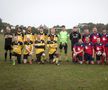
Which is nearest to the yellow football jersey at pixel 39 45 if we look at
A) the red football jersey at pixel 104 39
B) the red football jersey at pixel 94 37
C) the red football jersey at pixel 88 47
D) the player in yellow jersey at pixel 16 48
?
the player in yellow jersey at pixel 16 48

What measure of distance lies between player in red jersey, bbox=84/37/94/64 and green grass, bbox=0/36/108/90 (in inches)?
102

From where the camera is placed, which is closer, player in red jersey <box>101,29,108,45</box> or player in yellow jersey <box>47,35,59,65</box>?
player in yellow jersey <box>47,35,59,65</box>

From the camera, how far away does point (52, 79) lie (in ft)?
33.1

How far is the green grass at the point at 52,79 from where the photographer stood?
351 inches

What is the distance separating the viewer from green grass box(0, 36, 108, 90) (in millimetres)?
8906

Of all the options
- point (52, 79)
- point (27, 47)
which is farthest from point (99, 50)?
point (52, 79)

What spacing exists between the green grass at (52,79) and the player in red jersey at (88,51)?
2578 millimetres

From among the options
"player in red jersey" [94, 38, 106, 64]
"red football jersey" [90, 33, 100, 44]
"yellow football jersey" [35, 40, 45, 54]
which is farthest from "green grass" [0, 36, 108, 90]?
"red football jersey" [90, 33, 100, 44]

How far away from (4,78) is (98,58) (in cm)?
637

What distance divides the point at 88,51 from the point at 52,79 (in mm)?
5312

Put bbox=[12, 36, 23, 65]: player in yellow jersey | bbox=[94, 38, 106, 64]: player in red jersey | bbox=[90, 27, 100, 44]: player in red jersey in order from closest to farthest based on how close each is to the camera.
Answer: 1. bbox=[12, 36, 23, 65]: player in yellow jersey
2. bbox=[94, 38, 106, 64]: player in red jersey
3. bbox=[90, 27, 100, 44]: player in red jersey

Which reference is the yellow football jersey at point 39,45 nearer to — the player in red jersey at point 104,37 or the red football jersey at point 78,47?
the red football jersey at point 78,47

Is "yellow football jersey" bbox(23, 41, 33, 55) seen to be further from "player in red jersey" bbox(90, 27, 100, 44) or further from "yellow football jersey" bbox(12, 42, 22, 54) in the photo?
"player in red jersey" bbox(90, 27, 100, 44)

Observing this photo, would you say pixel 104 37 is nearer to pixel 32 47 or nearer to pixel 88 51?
pixel 88 51
